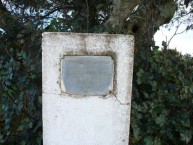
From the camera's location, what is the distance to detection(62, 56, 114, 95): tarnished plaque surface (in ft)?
8.52

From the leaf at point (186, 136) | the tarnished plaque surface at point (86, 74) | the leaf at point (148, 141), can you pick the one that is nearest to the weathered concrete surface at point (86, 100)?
the tarnished plaque surface at point (86, 74)

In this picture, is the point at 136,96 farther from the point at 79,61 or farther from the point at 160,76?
the point at 79,61

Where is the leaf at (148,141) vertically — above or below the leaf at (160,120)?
below

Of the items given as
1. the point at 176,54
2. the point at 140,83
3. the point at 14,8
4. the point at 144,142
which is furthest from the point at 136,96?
the point at 14,8

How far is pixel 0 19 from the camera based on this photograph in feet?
12.9

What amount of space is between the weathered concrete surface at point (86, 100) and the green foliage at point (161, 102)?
405 millimetres

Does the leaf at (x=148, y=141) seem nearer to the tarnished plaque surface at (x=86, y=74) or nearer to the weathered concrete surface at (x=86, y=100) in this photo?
the weathered concrete surface at (x=86, y=100)

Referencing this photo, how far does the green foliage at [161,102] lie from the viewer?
3.04m

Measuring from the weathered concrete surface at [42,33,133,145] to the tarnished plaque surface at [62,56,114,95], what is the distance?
0.11 feet

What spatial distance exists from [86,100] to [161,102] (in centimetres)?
77

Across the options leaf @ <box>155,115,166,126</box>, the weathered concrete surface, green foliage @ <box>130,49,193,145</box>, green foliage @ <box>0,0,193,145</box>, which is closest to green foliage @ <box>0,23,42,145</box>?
green foliage @ <box>0,0,193,145</box>

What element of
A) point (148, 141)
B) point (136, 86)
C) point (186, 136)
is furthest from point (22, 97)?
point (186, 136)

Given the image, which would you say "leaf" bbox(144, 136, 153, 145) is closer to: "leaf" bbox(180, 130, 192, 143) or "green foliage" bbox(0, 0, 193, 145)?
"green foliage" bbox(0, 0, 193, 145)

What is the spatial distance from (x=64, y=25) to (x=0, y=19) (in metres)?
0.87
